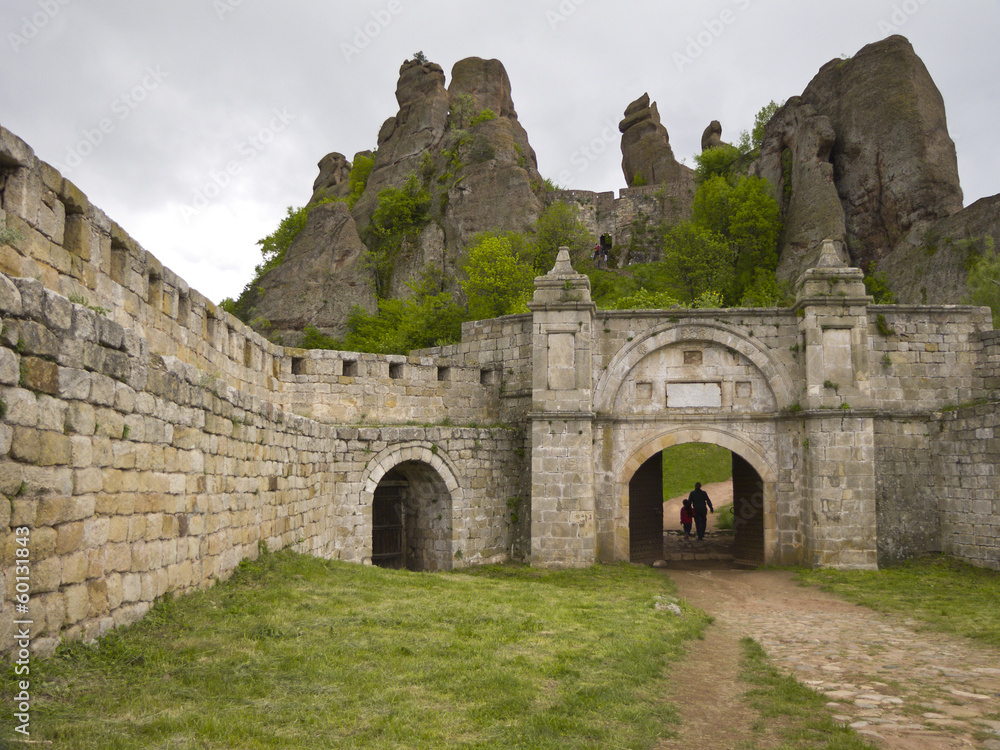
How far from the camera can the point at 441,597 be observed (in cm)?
905

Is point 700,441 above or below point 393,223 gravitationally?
below

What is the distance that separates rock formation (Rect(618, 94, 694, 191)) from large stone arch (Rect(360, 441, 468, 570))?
34704 mm

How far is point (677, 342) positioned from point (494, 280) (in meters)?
15.8

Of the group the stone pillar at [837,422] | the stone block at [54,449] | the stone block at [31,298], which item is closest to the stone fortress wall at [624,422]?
the stone pillar at [837,422]

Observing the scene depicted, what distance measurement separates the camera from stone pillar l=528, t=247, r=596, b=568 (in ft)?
48.2

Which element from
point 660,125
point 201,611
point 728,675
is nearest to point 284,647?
point 201,611

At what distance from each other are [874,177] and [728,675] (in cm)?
2876

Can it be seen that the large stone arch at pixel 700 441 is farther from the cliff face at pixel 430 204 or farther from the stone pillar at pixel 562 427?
the cliff face at pixel 430 204

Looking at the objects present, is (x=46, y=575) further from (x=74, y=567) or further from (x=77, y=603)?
(x=77, y=603)

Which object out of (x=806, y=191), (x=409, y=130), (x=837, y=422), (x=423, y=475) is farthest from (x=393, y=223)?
(x=837, y=422)

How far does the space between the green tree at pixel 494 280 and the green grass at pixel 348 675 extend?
22138mm

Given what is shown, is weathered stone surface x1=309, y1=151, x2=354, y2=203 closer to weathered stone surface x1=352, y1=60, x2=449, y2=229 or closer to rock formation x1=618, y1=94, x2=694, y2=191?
weathered stone surface x1=352, y1=60, x2=449, y2=229

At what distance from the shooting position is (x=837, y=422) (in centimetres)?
1466

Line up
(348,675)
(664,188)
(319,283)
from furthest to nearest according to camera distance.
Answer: (664,188)
(319,283)
(348,675)
